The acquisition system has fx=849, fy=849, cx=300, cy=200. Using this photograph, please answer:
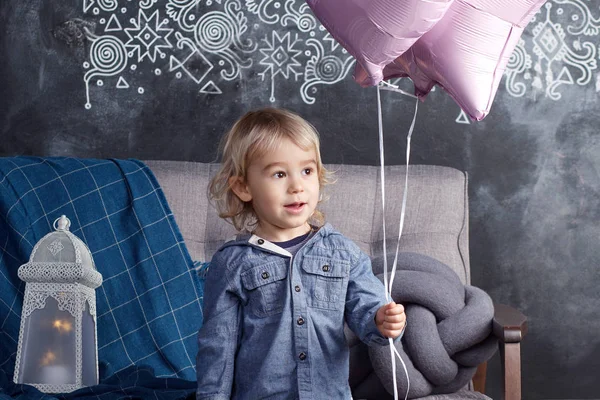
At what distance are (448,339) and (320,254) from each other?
1.92ft

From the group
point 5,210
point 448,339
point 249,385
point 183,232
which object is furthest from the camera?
point 183,232

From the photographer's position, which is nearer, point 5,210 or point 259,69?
point 5,210

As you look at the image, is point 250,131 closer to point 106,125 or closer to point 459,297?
point 459,297

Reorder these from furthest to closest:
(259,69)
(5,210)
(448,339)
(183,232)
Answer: (259,69) < (183,232) < (5,210) < (448,339)

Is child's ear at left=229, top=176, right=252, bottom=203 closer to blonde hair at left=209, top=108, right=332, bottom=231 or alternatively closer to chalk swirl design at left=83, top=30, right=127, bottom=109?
blonde hair at left=209, top=108, right=332, bottom=231

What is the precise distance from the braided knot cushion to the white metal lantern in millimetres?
705

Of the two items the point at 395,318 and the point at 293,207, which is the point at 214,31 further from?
the point at 395,318

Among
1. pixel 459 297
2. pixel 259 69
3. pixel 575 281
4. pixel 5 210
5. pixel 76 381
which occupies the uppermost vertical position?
pixel 259 69

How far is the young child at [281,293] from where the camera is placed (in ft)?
4.81

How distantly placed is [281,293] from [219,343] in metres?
0.14

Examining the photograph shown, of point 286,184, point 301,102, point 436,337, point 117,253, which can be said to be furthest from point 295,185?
point 301,102

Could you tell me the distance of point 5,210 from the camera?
2.31 meters

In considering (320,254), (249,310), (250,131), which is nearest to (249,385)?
(249,310)

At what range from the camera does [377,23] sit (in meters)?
1.23
